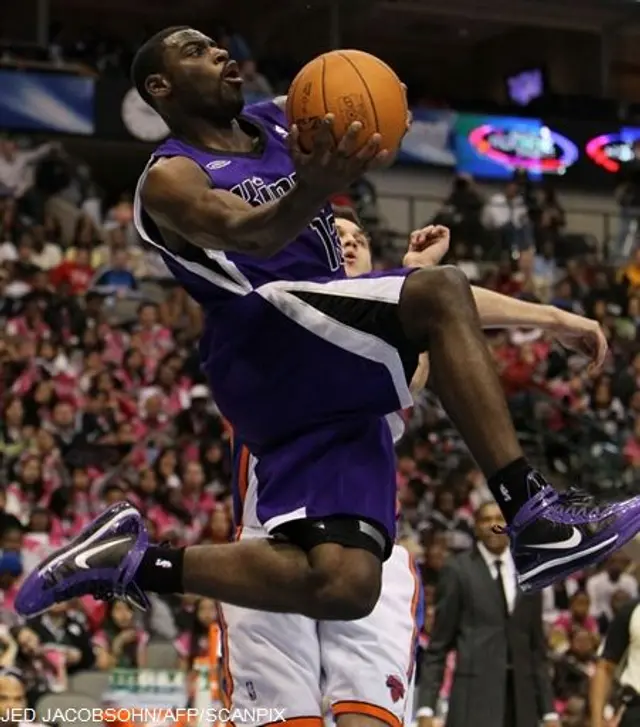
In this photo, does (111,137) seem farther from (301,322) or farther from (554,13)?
(301,322)

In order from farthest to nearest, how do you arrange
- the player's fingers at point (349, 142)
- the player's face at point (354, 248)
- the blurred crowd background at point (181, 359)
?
the blurred crowd background at point (181, 359) → the player's face at point (354, 248) → the player's fingers at point (349, 142)

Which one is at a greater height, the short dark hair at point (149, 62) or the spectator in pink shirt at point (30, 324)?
the short dark hair at point (149, 62)

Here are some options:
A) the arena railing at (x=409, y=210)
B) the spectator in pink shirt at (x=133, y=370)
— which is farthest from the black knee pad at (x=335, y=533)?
the arena railing at (x=409, y=210)

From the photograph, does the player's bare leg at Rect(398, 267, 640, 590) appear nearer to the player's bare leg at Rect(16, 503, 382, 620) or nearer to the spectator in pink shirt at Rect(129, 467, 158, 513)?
the player's bare leg at Rect(16, 503, 382, 620)

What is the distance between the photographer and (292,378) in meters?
4.46

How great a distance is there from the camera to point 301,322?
4.42m

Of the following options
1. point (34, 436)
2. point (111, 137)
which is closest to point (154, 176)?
point (34, 436)

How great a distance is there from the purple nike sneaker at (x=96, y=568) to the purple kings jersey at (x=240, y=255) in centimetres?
66

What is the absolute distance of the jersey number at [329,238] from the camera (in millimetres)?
4707

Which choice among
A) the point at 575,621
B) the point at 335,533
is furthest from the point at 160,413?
the point at 335,533

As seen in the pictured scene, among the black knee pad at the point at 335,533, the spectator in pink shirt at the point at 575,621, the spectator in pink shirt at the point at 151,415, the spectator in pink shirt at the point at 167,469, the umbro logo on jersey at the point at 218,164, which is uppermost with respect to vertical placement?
the umbro logo on jersey at the point at 218,164

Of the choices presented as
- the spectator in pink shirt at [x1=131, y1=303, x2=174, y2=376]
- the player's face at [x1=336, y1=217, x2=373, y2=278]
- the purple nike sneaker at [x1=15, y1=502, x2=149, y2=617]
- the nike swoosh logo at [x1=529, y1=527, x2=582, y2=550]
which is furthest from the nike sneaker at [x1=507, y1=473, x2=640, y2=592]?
the spectator in pink shirt at [x1=131, y1=303, x2=174, y2=376]

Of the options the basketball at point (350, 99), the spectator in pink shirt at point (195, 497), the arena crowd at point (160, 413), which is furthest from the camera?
the spectator in pink shirt at point (195, 497)

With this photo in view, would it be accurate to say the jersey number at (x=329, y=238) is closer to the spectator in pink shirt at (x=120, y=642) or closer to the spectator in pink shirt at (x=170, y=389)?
the spectator in pink shirt at (x=120, y=642)
